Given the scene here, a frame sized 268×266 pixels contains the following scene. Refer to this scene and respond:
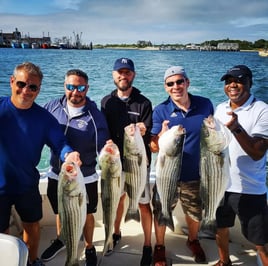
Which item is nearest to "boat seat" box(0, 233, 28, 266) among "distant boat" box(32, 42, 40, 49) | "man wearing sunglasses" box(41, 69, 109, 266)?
"man wearing sunglasses" box(41, 69, 109, 266)

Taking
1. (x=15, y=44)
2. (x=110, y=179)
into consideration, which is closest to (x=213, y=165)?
(x=110, y=179)

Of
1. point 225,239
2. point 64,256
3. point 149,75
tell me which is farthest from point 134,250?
point 149,75

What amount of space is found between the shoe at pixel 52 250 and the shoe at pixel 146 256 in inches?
35.9

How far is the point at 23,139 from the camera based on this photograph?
287 cm

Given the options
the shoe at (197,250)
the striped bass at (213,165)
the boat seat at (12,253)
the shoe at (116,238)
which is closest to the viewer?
the boat seat at (12,253)

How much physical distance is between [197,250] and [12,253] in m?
2.30

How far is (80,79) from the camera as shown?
3.11 m

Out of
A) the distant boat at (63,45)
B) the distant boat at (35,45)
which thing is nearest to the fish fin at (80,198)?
the distant boat at (63,45)

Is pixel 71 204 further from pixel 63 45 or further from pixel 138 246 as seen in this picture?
pixel 63 45

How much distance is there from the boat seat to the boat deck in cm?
175

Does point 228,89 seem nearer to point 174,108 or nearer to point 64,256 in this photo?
point 174,108

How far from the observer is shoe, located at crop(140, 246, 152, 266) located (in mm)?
3498

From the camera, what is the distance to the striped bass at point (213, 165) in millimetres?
2666

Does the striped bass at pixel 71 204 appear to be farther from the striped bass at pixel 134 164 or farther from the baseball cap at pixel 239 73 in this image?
the baseball cap at pixel 239 73
